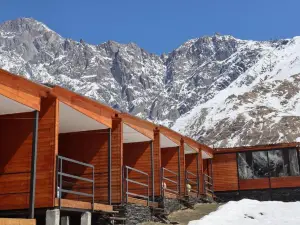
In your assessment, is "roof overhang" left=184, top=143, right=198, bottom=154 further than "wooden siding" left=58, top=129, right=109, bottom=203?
Yes

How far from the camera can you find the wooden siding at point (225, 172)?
31672 millimetres

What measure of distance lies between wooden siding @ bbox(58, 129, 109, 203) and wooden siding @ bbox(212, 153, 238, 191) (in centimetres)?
1569

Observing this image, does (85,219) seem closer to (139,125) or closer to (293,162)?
(139,125)

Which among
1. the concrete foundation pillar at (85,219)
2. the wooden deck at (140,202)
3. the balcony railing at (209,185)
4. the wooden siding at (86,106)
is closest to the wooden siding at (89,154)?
the wooden siding at (86,106)

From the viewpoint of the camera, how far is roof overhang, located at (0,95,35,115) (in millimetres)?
12445

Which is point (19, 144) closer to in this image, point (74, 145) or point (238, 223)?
point (74, 145)

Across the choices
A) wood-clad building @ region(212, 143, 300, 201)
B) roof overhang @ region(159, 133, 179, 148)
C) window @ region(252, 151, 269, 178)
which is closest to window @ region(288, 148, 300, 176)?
wood-clad building @ region(212, 143, 300, 201)

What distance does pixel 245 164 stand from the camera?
31.7 meters

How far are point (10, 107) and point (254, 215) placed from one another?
967 centimetres

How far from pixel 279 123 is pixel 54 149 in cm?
7485

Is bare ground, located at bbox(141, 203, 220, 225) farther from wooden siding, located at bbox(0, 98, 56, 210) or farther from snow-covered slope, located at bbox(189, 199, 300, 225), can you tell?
wooden siding, located at bbox(0, 98, 56, 210)

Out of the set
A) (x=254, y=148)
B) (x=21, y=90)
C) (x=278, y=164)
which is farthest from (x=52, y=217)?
(x=278, y=164)

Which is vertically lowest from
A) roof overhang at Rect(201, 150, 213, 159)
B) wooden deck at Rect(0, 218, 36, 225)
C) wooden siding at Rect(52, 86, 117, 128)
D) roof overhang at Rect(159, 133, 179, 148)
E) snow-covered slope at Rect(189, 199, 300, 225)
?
wooden deck at Rect(0, 218, 36, 225)

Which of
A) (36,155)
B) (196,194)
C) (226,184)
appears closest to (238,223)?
(36,155)
